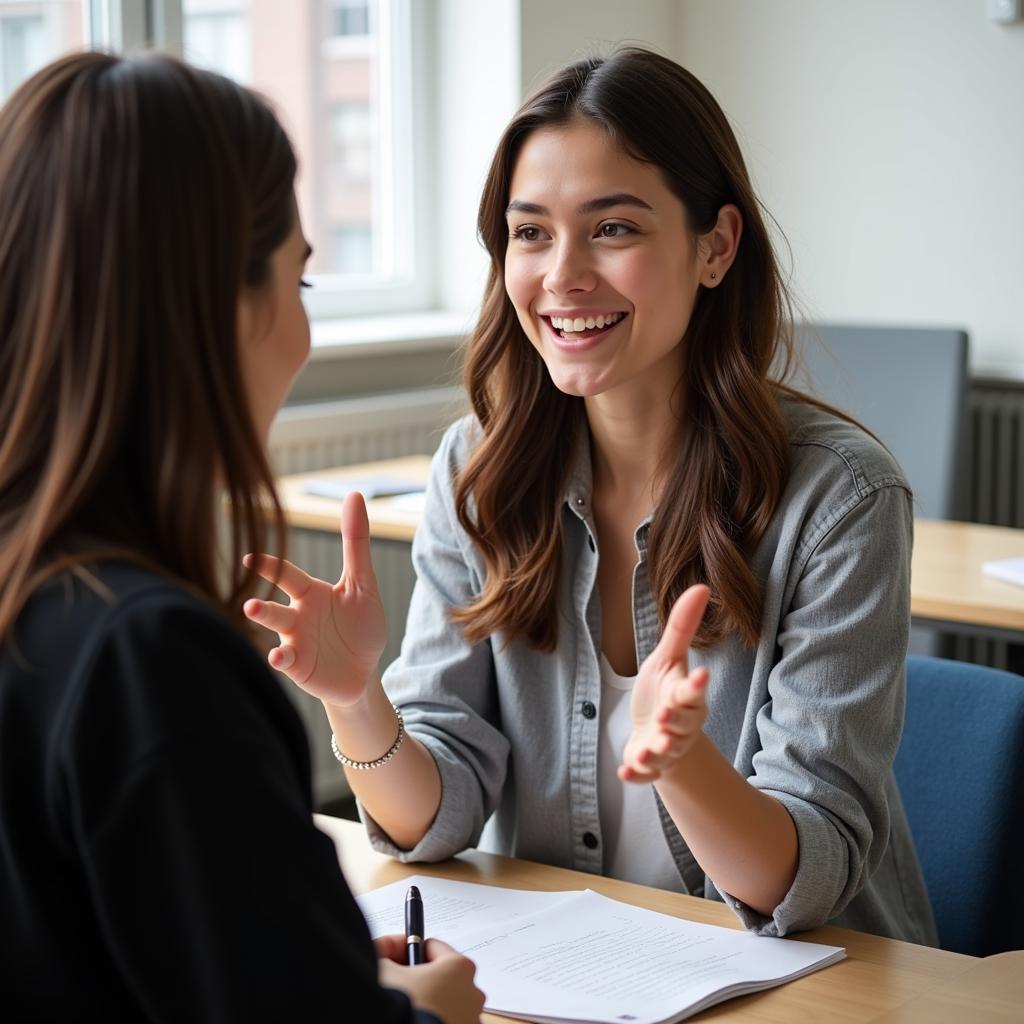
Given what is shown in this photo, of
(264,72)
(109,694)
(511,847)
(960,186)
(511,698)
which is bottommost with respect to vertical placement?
(511,847)

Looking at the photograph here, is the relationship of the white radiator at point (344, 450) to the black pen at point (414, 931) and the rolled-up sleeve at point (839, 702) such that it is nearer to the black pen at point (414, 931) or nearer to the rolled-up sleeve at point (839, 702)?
the rolled-up sleeve at point (839, 702)

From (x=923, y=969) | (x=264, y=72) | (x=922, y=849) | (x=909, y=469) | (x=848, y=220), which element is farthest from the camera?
(x=848, y=220)

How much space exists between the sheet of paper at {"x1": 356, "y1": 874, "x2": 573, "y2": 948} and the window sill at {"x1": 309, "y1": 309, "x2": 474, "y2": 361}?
2228mm

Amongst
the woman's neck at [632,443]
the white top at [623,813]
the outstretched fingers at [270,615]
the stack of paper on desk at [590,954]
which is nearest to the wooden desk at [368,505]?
the woman's neck at [632,443]

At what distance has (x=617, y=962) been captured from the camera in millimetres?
1187

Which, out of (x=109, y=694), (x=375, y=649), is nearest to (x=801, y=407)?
(x=375, y=649)

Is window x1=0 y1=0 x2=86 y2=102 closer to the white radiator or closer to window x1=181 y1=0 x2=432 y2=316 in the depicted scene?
window x1=181 y1=0 x2=432 y2=316

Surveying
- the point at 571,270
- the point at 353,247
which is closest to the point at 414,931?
the point at 571,270

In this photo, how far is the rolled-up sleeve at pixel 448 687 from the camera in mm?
1478

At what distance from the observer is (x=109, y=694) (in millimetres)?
703

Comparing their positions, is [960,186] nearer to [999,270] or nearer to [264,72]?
[999,270]

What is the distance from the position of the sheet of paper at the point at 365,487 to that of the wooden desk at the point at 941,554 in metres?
0.02

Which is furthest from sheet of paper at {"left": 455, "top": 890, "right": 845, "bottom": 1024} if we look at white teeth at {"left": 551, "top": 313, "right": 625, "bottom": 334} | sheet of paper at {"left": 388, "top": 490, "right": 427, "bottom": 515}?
sheet of paper at {"left": 388, "top": 490, "right": 427, "bottom": 515}

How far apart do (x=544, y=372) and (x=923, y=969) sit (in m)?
0.77
